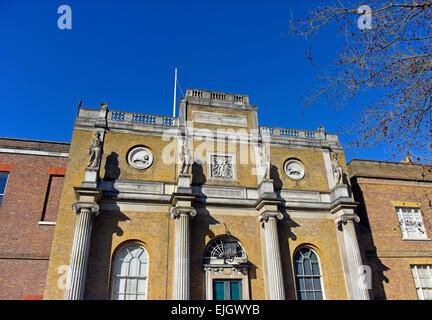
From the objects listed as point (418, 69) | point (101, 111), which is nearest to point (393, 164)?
→ point (418, 69)

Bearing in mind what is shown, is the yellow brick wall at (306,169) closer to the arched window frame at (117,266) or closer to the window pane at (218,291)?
the window pane at (218,291)

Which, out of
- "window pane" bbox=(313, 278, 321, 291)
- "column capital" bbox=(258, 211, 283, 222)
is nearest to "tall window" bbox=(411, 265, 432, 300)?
"window pane" bbox=(313, 278, 321, 291)

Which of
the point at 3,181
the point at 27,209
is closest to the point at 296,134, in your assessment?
the point at 27,209

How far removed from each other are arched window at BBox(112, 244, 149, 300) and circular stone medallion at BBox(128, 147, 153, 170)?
13.5 ft

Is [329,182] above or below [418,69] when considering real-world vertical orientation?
above

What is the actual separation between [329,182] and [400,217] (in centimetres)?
501

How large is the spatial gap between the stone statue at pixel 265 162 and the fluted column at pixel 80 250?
8.60 meters

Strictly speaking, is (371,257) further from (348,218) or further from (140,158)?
(140,158)

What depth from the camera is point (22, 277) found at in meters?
14.7

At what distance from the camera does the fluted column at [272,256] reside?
15.1 m

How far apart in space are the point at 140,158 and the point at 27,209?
592cm

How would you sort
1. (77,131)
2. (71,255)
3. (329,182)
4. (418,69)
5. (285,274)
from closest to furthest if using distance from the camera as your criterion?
(418,69) < (71,255) < (285,274) < (77,131) < (329,182)

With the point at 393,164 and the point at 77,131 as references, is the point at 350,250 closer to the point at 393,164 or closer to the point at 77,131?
the point at 393,164

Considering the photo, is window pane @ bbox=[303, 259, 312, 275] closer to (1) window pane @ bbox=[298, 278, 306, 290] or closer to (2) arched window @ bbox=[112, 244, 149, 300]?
(1) window pane @ bbox=[298, 278, 306, 290]
